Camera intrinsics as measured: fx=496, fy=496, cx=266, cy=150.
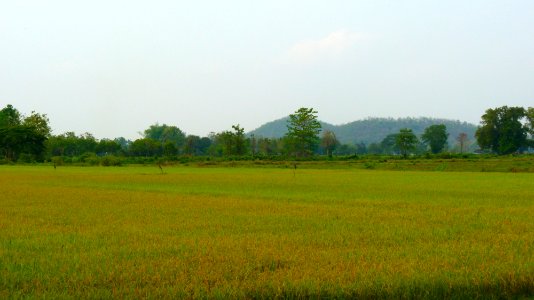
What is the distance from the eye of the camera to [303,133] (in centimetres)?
8938

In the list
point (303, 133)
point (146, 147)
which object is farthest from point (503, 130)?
point (146, 147)

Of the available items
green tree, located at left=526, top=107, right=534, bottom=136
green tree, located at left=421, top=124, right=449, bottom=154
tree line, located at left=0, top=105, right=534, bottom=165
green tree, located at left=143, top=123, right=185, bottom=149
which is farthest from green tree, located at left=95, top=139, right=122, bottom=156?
green tree, located at left=526, top=107, right=534, bottom=136

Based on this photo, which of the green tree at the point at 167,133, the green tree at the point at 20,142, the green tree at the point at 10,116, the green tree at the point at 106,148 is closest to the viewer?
the green tree at the point at 20,142

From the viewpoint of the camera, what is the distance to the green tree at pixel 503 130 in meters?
92.8

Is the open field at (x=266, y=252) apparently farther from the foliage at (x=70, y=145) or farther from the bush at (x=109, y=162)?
the foliage at (x=70, y=145)

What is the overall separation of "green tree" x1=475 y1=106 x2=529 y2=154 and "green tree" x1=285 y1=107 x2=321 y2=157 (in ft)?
110

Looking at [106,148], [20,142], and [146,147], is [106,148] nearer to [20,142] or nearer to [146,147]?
[146,147]

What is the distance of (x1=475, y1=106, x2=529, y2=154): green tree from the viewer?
92750mm

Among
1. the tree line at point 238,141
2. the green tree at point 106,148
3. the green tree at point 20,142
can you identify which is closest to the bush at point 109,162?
the tree line at point 238,141

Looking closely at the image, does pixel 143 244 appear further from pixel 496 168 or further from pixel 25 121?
pixel 25 121

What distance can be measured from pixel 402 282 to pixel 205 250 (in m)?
3.11

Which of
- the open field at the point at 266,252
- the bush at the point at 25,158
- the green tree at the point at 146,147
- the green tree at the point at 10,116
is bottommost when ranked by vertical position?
the open field at the point at 266,252

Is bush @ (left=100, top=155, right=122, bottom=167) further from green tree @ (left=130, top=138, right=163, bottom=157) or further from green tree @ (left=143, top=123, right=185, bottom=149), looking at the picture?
green tree @ (left=143, top=123, right=185, bottom=149)

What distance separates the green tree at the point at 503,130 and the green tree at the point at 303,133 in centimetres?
3365
